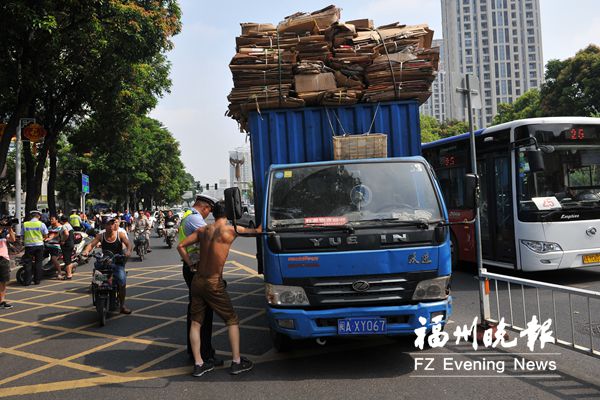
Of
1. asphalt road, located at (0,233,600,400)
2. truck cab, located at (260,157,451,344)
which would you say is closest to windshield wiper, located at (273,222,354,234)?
truck cab, located at (260,157,451,344)

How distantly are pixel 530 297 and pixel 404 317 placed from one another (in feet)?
12.8

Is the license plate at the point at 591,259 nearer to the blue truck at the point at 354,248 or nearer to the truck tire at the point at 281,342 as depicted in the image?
the blue truck at the point at 354,248

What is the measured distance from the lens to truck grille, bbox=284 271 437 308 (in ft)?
13.6

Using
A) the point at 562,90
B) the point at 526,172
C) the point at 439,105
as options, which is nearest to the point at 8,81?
the point at 526,172

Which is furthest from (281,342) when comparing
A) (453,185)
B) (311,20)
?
→ (453,185)

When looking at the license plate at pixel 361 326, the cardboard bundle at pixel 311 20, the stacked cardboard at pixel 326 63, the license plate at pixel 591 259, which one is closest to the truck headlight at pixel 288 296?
the license plate at pixel 361 326

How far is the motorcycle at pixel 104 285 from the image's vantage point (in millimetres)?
6570

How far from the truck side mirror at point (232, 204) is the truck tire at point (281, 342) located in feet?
4.12

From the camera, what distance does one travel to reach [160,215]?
2261 cm

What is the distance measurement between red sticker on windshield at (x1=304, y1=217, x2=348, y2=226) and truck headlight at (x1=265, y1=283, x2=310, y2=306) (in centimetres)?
63

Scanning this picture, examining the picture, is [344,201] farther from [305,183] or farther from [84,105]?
[84,105]

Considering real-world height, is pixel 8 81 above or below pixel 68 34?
below

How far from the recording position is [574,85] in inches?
1416

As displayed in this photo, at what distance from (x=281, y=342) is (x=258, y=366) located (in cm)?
36
